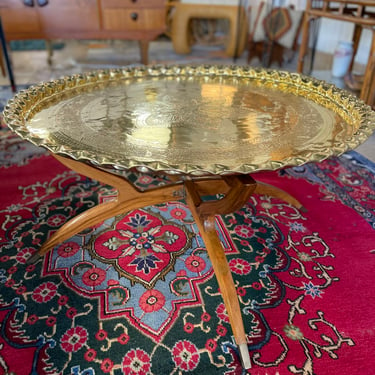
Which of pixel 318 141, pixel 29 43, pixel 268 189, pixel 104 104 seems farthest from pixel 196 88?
pixel 29 43

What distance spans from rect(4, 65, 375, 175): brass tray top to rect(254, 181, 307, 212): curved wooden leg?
14.4 inches

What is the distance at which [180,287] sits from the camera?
119 cm

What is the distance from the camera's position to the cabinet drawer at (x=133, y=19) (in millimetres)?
3279

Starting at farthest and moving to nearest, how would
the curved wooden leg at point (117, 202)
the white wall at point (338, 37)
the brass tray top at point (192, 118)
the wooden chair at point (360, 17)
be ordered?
the white wall at point (338, 37) → the wooden chair at point (360, 17) → the curved wooden leg at point (117, 202) → the brass tray top at point (192, 118)

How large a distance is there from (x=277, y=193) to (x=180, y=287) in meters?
0.62

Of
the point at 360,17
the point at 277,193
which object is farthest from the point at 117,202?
the point at 360,17

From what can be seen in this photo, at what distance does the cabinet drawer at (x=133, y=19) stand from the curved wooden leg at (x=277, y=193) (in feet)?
7.96

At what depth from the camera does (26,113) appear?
114 cm

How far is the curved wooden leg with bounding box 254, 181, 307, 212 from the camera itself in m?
1.53

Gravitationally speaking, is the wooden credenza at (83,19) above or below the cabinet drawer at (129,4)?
below

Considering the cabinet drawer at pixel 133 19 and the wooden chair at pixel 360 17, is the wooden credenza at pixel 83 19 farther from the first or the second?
the wooden chair at pixel 360 17

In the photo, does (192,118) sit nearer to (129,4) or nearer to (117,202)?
(117,202)

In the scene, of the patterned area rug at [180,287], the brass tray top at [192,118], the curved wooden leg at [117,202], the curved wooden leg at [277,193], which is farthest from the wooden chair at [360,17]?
the curved wooden leg at [117,202]

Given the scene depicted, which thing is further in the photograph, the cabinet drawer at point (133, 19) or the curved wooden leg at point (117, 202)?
the cabinet drawer at point (133, 19)
